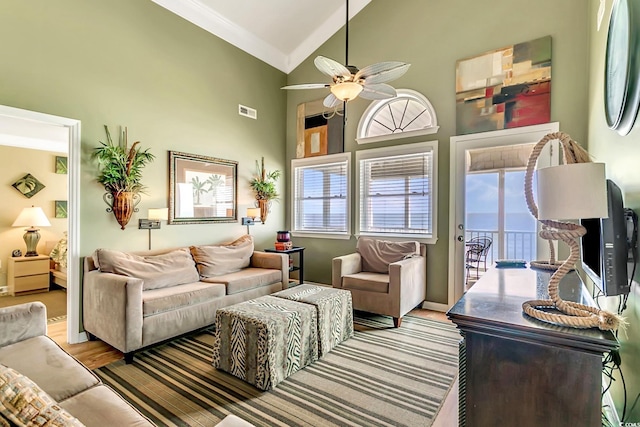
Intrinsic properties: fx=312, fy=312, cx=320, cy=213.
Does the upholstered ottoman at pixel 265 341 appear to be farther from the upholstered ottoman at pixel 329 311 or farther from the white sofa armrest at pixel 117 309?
the white sofa armrest at pixel 117 309

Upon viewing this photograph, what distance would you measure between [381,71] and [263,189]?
292cm

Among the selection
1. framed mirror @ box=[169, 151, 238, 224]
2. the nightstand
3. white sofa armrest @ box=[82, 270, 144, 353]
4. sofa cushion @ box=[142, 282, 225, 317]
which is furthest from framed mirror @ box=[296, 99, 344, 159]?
the nightstand

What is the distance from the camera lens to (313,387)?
2.27 metres

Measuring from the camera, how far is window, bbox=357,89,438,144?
4.25m

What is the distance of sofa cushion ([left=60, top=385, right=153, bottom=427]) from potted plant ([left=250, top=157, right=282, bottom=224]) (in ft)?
12.4

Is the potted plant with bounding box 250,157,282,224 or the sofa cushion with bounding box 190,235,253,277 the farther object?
the potted plant with bounding box 250,157,282,224

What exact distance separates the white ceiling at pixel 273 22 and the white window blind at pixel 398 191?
7.51ft

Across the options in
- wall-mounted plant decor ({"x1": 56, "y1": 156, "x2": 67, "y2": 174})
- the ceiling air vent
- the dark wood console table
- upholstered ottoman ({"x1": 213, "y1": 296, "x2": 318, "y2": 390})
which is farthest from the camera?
wall-mounted plant decor ({"x1": 56, "y1": 156, "x2": 67, "y2": 174})

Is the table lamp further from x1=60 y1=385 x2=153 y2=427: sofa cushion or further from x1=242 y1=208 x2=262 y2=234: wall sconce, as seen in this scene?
x1=60 y1=385 x2=153 y2=427: sofa cushion

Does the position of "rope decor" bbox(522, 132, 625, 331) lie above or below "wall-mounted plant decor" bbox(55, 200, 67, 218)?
below

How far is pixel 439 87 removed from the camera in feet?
13.5

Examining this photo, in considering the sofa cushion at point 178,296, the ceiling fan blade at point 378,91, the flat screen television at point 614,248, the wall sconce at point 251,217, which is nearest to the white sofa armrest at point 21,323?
the sofa cushion at point 178,296

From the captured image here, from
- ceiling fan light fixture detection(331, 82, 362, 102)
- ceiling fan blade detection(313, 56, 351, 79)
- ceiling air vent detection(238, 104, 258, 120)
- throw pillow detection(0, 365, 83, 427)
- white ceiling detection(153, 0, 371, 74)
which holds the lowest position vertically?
throw pillow detection(0, 365, 83, 427)

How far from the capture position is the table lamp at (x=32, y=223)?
4957 millimetres
